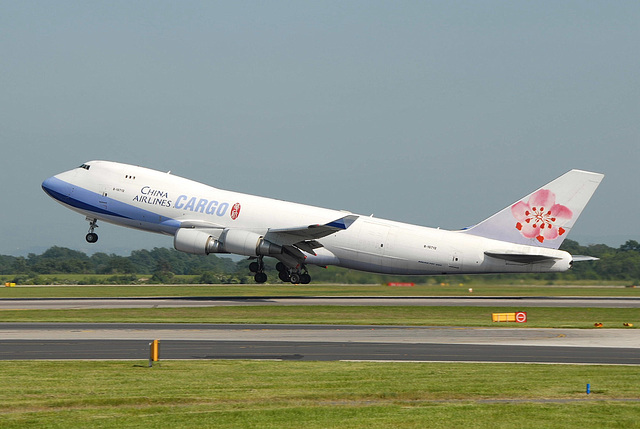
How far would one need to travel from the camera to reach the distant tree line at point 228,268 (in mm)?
61719

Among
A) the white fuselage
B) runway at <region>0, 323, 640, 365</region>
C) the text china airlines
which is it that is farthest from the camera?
the text china airlines

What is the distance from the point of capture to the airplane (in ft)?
180

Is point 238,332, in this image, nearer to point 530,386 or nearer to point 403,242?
point 530,386

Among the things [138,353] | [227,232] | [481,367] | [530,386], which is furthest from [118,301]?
[530,386]

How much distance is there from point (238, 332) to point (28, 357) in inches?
432

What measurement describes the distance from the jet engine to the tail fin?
1715 cm

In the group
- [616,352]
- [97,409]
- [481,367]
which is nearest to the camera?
[97,409]

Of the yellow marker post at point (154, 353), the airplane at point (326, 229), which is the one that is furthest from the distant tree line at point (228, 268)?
the yellow marker post at point (154, 353)

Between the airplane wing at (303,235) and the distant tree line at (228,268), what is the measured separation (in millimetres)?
5683

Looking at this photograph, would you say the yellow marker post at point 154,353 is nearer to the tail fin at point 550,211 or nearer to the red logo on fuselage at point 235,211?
the red logo on fuselage at point 235,211

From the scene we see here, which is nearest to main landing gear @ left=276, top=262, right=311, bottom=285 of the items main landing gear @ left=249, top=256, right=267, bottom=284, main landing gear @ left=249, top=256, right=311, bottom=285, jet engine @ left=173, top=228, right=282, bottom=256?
main landing gear @ left=249, top=256, right=311, bottom=285

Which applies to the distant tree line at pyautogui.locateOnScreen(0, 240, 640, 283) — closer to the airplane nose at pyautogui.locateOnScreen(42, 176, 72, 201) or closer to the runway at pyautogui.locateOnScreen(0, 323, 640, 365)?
the airplane nose at pyautogui.locateOnScreen(42, 176, 72, 201)

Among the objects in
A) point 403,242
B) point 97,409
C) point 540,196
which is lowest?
point 97,409

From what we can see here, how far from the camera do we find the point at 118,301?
54406 mm
